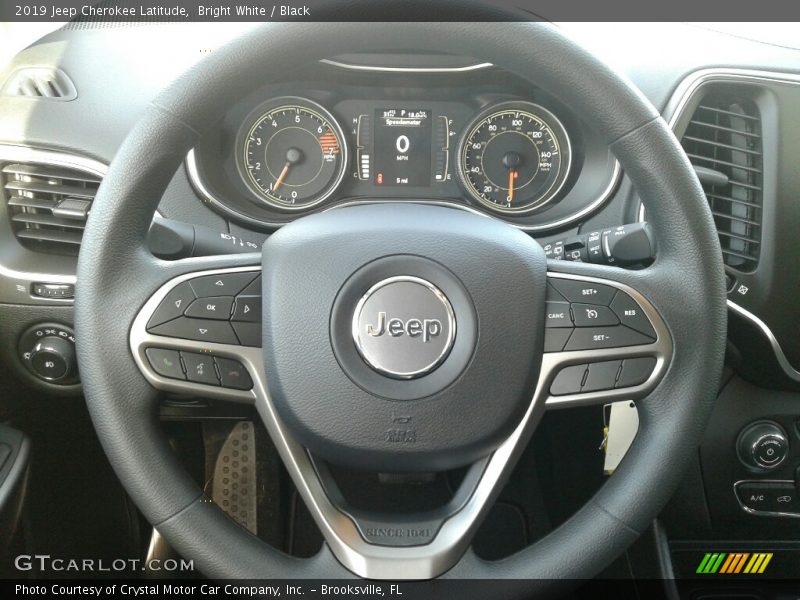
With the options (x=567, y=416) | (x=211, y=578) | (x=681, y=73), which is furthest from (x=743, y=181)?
(x=211, y=578)

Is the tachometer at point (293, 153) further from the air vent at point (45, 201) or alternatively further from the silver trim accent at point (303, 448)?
the silver trim accent at point (303, 448)

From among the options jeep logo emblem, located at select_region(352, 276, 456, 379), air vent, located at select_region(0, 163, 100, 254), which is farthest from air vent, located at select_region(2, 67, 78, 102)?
jeep logo emblem, located at select_region(352, 276, 456, 379)

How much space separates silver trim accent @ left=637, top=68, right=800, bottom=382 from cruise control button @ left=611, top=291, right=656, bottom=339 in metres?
0.52

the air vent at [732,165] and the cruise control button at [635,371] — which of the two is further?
the air vent at [732,165]

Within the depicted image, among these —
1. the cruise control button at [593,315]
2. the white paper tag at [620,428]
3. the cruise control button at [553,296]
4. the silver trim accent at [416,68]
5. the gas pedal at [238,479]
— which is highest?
the silver trim accent at [416,68]

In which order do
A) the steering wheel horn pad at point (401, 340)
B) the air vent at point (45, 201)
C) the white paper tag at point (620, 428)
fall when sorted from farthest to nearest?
the air vent at point (45, 201) < the white paper tag at point (620, 428) < the steering wheel horn pad at point (401, 340)

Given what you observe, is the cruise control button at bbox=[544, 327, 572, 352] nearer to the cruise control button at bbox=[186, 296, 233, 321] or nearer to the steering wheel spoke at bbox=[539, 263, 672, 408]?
the steering wheel spoke at bbox=[539, 263, 672, 408]

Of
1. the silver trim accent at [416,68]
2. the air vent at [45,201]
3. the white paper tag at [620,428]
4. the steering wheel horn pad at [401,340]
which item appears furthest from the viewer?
the silver trim accent at [416,68]

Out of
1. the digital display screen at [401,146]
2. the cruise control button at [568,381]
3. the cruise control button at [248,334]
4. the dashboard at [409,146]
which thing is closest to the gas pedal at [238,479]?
the dashboard at [409,146]

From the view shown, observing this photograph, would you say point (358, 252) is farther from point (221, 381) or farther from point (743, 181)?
point (743, 181)

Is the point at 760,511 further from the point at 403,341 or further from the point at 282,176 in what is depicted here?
the point at 282,176

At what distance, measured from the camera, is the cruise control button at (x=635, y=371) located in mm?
1063

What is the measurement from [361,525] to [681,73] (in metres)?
1.04

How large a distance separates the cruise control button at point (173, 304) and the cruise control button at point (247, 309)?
6 centimetres
